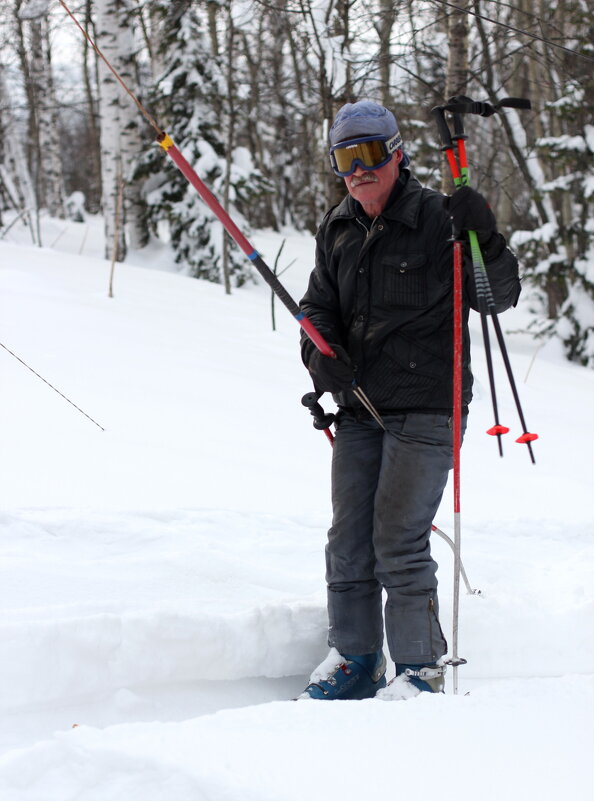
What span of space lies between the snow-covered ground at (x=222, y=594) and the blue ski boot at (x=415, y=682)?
238 millimetres

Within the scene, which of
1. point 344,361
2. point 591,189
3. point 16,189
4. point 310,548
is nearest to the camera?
point 344,361

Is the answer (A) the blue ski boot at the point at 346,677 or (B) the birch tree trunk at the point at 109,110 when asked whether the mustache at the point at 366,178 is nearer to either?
(A) the blue ski boot at the point at 346,677

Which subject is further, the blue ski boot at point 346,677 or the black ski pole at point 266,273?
the blue ski boot at point 346,677

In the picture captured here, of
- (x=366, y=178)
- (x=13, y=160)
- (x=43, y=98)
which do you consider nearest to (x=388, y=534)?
(x=366, y=178)

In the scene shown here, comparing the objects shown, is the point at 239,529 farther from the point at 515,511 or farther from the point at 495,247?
the point at 495,247

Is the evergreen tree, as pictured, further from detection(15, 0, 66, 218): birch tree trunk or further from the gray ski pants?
the gray ski pants

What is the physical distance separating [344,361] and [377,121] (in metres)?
0.79

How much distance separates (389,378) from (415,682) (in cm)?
102

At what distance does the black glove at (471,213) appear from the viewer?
2475 mm

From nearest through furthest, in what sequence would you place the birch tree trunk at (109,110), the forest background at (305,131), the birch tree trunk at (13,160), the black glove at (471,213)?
the black glove at (471,213) → the forest background at (305,131) → the birch tree trunk at (109,110) → the birch tree trunk at (13,160)

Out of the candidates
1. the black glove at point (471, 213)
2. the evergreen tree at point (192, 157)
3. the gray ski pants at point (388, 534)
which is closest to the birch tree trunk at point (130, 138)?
the evergreen tree at point (192, 157)

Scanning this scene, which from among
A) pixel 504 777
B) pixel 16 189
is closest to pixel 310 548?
pixel 504 777

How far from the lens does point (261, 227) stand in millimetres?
26234

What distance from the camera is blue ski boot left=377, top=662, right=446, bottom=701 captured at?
2.70 meters
